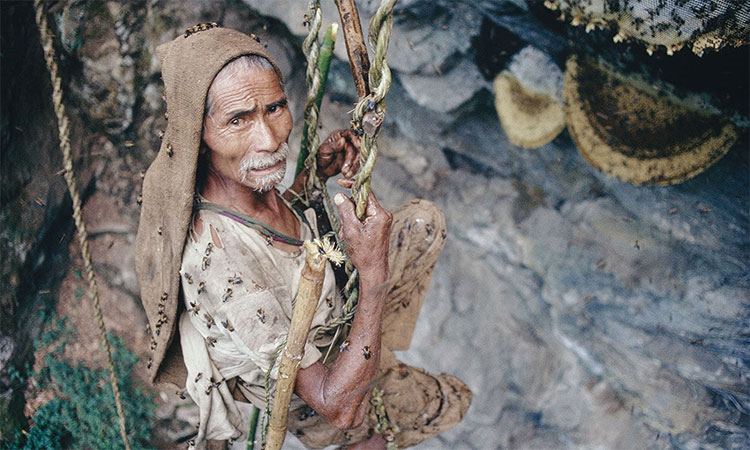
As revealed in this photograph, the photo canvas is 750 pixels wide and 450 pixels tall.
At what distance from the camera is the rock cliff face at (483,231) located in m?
3.84

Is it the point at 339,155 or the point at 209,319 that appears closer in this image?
the point at 209,319

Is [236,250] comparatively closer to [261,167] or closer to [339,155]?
[261,167]

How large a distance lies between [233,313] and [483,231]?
11.1 ft

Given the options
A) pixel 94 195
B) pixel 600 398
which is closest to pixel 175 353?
pixel 94 195

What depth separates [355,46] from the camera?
202cm

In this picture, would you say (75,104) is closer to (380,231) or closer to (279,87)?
(279,87)

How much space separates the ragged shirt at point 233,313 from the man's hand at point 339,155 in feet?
1.51

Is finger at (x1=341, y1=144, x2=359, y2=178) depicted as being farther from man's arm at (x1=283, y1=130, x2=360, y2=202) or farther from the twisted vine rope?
the twisted vine rope

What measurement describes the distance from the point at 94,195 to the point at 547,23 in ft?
13.4

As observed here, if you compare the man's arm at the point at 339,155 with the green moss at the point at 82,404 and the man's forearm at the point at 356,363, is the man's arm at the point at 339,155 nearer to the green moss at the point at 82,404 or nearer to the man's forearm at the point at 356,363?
the man's forearm at the point at 356,363

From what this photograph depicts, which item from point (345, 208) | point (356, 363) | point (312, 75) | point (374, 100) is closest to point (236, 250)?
point (345, 208)

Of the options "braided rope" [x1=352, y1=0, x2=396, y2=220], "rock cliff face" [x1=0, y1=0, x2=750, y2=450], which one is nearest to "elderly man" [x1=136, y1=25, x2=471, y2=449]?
"braided rope" [x1=352, y1=0, x2=396, y2=220]

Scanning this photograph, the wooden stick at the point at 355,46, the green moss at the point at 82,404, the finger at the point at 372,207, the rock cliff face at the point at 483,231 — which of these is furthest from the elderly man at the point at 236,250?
the green moss at the point at 82,404

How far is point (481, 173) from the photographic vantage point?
5023mm
